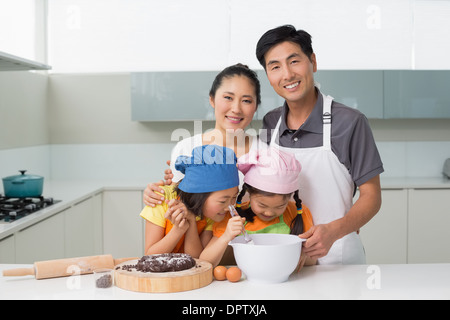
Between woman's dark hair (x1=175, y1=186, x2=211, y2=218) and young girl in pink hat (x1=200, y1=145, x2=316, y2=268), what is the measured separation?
3.9 inches

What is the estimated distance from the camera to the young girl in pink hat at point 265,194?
148 centimetres

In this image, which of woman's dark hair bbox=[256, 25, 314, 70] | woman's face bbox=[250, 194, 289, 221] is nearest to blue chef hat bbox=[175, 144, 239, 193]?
woman's face bbox=[250, 194, 289, 221]

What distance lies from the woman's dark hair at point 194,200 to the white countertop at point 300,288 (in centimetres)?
21

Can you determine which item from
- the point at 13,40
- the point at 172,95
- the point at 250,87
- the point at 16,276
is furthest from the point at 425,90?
the point at 16,276

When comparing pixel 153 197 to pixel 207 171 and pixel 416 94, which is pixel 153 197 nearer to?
pixel 207 171

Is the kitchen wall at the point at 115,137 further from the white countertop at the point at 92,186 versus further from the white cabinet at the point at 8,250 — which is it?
the white cabinet at the point at 8,250

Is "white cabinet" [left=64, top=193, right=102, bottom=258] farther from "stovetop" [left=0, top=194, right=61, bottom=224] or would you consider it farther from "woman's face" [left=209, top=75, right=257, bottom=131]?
"woman's face" [left=209, top=75, right=257, bottom=131]

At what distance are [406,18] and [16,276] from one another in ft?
13.4

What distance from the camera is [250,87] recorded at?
1919mm

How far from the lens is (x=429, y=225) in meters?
4.01

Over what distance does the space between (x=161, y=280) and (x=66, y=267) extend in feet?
1.10

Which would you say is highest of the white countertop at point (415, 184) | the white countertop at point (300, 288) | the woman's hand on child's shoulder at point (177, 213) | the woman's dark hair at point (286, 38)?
the woman's dark hair at point (286, 38)

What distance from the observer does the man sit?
1844 mm

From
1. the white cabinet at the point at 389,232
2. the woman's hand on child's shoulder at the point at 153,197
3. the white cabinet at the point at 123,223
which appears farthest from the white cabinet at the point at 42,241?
the white cabinet at the point at 389,232
